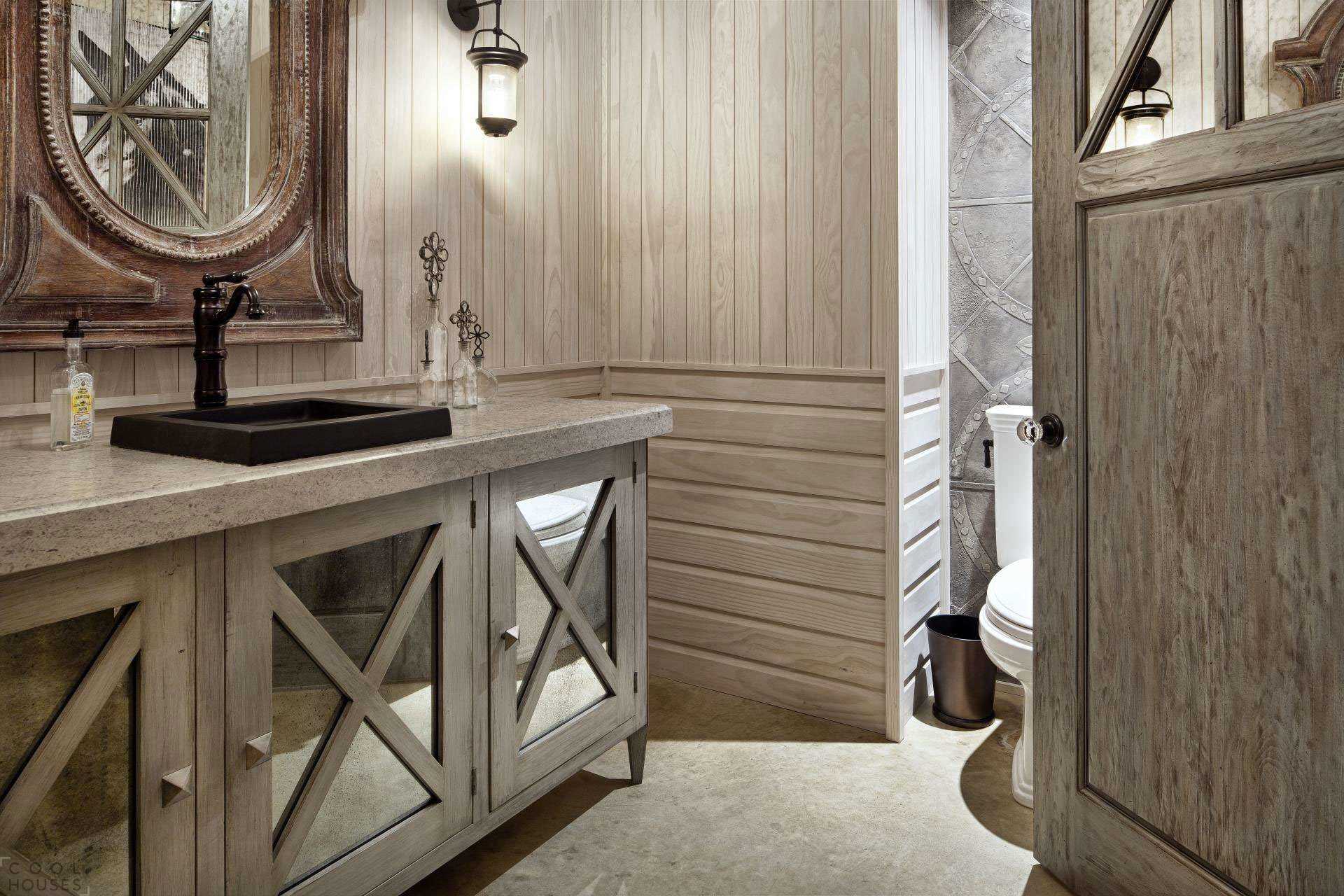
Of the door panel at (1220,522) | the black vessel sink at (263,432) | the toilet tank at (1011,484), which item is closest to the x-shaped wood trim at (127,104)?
the black vessel sink at (263,432)

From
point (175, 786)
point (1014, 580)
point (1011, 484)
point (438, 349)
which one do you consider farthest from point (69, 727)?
point (1011, 484)

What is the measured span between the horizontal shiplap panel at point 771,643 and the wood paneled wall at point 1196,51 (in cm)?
138

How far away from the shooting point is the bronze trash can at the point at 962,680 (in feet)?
7.72

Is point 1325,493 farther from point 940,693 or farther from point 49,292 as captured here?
point 49,292

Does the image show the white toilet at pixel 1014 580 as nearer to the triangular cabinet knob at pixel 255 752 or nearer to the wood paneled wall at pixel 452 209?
the wood paneled wall at pixel 452 209

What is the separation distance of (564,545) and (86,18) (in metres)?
1.20

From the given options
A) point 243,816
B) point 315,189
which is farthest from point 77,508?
point 315,189

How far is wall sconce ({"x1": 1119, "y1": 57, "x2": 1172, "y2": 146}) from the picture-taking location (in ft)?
4.74

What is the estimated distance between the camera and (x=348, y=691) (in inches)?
52.0

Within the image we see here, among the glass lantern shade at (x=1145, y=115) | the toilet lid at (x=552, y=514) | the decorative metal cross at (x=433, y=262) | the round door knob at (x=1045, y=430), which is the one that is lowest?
the toilet lid at (x=552, y=514)

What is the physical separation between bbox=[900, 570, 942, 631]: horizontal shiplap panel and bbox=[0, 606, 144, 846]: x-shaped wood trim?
5.79 feet

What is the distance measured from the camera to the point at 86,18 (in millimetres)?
1454

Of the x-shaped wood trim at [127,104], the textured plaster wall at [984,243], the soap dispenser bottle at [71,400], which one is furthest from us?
the textured plaster wall at [984,243]

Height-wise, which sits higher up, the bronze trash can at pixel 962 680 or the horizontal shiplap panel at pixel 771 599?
the horizontal shiplap panel at pixel 771 599
